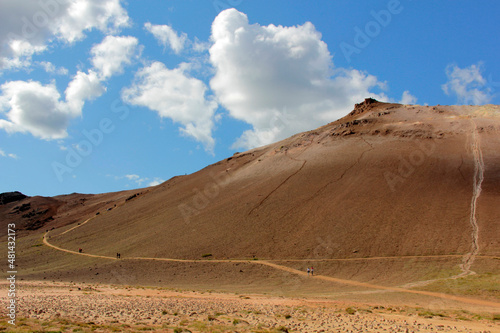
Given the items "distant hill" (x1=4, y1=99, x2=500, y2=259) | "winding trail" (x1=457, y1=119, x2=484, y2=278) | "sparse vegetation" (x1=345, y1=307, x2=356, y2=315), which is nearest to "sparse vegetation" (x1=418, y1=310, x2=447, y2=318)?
"sparse vegetation" (x1=345, y1=307, x2=356, y2=315)

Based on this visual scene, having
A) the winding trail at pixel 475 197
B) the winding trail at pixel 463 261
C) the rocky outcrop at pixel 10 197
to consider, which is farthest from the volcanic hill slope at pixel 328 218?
the rocky outcrop at pixel 10 197

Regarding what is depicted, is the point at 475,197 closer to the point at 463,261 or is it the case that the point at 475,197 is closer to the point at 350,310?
the point at 463,261

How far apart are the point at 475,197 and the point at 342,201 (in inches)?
587

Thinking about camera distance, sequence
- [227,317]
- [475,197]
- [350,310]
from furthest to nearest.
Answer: [475,197], [350,310], [227,317]

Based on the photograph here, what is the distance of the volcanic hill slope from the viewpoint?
104 feet

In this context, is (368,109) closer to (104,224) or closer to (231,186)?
(231,186)

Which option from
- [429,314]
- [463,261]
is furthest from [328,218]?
[429,314]

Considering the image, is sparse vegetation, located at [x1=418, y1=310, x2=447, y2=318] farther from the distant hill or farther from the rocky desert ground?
the distant hill

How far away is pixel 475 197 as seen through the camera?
4041 cm

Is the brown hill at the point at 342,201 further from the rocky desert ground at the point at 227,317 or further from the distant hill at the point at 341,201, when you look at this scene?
the rocky desert ground at the point at 227,317

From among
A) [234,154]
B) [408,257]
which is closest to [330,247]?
[408,257]

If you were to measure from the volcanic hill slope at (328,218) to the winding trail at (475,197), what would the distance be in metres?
0.12

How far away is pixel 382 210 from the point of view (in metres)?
41.0

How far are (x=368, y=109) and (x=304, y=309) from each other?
237 ft
